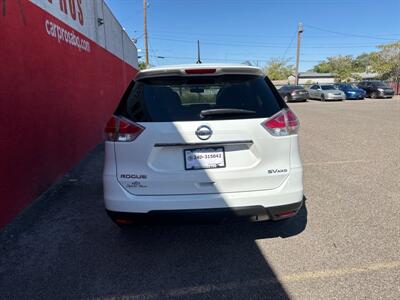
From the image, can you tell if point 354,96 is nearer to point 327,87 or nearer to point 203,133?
point 327,87

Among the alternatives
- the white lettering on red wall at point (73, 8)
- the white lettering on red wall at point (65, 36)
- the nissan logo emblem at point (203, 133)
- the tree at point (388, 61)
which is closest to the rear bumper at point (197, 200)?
the nissan logo emblem at point (203, 133)

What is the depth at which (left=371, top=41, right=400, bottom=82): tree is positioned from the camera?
44.2 m

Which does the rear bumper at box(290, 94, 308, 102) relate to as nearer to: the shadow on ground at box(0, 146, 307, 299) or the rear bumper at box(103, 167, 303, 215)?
the shadow on ground at box(0, 146, 307, 299)

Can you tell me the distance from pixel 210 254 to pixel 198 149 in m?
1.11

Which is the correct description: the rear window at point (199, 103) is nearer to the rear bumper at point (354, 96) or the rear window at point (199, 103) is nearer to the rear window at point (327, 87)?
the rear window at point (327, 87)

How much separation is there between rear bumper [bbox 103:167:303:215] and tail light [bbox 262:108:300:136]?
0.36 m

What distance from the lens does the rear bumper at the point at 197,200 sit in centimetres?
282

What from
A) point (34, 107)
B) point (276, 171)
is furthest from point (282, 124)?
point (34, 107)

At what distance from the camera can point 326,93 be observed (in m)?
28.6

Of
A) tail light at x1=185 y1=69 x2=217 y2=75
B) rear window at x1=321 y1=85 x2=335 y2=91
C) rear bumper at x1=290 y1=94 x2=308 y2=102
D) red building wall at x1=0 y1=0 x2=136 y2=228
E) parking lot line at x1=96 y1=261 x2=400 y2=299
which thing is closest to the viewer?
parking lot line at x1=96 y1=261 x2=400 y2=299

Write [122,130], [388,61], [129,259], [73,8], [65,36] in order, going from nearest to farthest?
[122,130]
[129,259]
[65,36]
[73,8]
[388,61]

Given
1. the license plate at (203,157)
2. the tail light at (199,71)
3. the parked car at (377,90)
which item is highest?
the parked car at (377,90)

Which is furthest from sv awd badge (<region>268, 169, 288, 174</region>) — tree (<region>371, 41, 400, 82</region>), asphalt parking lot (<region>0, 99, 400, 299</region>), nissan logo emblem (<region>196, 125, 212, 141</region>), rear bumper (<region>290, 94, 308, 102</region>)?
tree (<region>371, 41, 400, 82</region>)

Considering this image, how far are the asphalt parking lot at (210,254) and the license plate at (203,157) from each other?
23.1 inches
